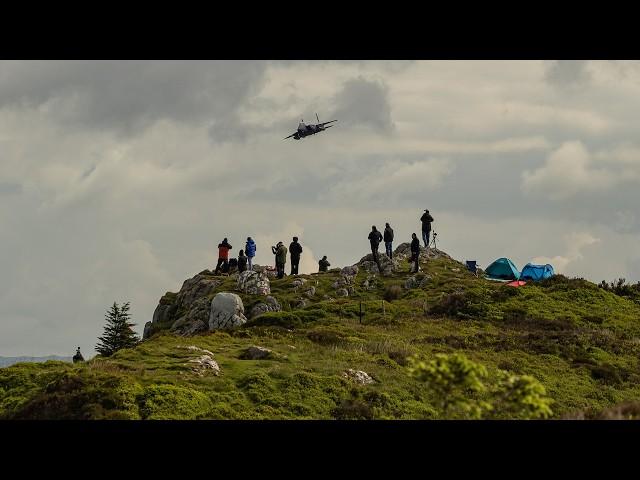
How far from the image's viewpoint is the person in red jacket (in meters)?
60.4

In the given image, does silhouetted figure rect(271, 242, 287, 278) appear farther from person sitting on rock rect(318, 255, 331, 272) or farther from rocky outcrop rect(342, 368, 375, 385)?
rocky outcrop rect(342, 368, 375, 385)

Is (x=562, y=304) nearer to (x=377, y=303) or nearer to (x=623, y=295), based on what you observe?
(x=623, y=295)

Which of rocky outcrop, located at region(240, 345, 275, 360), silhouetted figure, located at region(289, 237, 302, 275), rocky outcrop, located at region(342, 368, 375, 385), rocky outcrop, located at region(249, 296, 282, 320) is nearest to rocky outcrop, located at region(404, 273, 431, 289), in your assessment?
silhouetted figure, located at region(289, 237, 302, 275)

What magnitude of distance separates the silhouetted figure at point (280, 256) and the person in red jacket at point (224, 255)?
4.55 metres

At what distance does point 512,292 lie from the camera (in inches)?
2034

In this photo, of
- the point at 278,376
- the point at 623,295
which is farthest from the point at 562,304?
the point at 278,376

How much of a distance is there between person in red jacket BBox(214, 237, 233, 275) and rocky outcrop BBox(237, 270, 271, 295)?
6896 mm

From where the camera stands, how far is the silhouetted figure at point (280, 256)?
189 ft

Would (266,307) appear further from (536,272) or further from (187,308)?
(536,272)

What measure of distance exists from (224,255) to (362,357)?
28.9 metres

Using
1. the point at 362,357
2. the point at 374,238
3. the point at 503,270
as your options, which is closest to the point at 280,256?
the point at 374,238

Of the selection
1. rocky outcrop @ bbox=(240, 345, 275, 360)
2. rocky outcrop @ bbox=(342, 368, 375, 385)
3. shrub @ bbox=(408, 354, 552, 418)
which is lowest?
shrub @ bbox=(408, 354, 552, 418)

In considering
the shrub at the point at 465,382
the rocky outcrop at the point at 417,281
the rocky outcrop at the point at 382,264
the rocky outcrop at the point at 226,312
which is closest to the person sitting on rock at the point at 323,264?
the rocky outcrop at the point at 382,264

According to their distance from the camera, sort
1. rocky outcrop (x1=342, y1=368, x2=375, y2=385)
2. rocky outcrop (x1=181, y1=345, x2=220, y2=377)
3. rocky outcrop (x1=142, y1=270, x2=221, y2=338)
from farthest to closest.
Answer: rocky outcrop (x1=142, y1=270, x2=221, y2=338) → rocky outcrop (x1=342, y1=368, x2=375, y2=385) → rocky outcrop (x1=181, y1=345, x2=220, y2=377)
